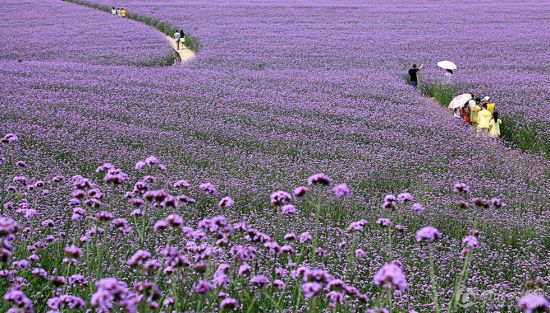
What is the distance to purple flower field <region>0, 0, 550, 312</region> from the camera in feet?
9.82

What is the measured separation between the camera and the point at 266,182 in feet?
23.6

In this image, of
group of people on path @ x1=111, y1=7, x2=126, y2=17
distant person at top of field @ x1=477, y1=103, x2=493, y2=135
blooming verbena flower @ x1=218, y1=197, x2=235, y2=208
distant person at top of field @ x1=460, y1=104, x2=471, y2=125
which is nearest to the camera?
blooming verbena flower @ x1=218, y1=197, x2=235, y2=208

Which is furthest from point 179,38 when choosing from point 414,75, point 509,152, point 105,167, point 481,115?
point 105,167

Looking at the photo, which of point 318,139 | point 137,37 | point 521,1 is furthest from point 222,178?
point 521,1

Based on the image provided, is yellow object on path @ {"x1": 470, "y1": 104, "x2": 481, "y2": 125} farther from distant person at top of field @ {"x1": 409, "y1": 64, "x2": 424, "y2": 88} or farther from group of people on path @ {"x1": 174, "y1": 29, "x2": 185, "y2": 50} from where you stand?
group of people on path @ {"x1": 174, "y1": 29, "x2": 185, "y2": 50}

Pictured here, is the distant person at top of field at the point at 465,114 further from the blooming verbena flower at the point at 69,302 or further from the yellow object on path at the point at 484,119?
the blooming verbena flower at the point at 69,302

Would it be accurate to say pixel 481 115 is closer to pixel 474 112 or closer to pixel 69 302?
pixel 474 112

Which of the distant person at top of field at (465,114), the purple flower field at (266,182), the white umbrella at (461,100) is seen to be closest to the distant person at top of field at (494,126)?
the purple flower field at (266,182)

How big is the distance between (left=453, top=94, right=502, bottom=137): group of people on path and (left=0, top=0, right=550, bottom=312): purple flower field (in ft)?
1.29

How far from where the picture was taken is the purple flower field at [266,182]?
118 inches

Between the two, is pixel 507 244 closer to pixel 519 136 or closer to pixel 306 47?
pixel 519 136

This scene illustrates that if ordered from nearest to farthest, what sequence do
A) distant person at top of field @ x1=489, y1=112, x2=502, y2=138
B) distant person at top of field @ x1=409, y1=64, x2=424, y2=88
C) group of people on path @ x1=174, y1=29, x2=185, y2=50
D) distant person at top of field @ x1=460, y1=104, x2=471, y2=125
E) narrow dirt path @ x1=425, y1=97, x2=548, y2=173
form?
narrow dirt path @ x1=425, y1=97, x2=548, y2=173, distant person at top of field @ x1=489, y1=112, x2=502, y2=138, distant person at top of field @ x1=460, y1=104, x2=471, y2=125, distant person at top of field @ x1=409, y1=64, x2=424, y2=88, group of people on path @ x1=174, y1=29, x2=185, y2=50

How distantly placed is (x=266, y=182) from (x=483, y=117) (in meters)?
5.51

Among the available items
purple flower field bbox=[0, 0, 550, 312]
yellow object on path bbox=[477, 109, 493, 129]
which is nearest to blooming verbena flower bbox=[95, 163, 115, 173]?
purple flower field bbox=[0, 0, 550, 312]
